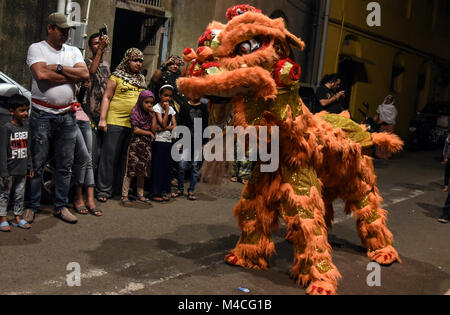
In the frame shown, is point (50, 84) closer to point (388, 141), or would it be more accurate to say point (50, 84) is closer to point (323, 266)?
point (323, 266)

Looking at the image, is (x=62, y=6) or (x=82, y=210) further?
(x=62, y=6)

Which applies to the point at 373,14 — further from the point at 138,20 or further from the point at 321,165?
the point at 321,165

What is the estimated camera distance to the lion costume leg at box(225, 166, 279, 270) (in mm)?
4512

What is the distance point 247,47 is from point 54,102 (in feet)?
7.94

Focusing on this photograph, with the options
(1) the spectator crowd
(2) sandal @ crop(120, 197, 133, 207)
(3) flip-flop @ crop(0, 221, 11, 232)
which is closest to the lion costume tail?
(1) the spectator crowd

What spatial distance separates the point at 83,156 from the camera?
600 centimetres

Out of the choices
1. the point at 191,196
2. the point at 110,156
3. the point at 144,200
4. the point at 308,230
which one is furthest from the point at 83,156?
the point at 308,230

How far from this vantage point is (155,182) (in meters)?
7.16

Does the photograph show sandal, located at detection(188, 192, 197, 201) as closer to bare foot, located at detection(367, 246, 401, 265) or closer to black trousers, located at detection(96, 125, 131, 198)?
black trousers, located at detection(96, 125, 131, 198)

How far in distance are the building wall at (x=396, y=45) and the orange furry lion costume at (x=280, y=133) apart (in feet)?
32.7

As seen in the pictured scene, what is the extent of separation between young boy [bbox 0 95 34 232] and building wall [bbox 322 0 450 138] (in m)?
10.4

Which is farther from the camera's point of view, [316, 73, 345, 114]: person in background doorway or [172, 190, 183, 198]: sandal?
[316, 73, 345, 114]: person in background doorway
